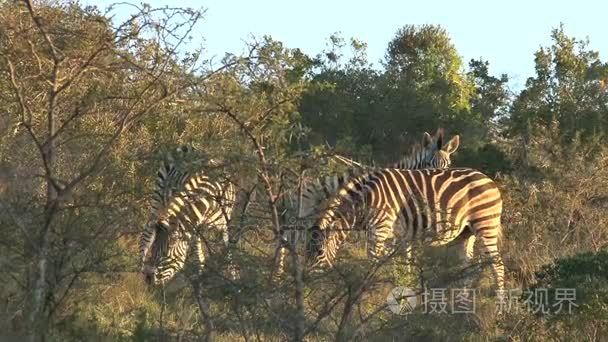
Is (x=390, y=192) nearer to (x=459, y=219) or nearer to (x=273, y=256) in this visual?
(x=459, y=219)

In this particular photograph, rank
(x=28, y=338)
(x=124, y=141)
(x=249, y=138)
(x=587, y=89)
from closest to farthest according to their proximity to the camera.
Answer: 1. (x=249, y=138)
2. (x=28, y=338)
3. (x=124, y=141)
4. (x=587, y=89)

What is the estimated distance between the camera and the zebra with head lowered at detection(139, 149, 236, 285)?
6352mm

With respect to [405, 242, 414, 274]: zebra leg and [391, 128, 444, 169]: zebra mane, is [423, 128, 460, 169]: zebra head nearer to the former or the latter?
[391, 128, 444, 169]: zebra mane

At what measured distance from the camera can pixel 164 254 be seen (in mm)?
9414

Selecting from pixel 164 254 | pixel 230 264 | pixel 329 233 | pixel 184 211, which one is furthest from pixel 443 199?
pixel 230 264

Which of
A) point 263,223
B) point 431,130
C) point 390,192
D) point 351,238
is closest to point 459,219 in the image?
point 390,192

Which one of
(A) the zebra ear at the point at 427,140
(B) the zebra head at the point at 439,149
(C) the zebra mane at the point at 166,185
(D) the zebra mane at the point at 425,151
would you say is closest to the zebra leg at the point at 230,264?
(C) the zebra mane at the point at 166,185

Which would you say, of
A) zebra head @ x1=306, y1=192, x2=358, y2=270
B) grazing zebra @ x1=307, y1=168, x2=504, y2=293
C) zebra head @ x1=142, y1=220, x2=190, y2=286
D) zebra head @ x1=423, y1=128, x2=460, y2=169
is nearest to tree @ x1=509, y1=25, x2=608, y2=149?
zebra head @ x1=423, y1=128, x2=460, y2=169

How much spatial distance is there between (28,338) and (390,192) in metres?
5.72

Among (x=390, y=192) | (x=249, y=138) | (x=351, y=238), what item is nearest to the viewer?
(x=249, y=138)

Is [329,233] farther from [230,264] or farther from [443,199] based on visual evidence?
[443,199]

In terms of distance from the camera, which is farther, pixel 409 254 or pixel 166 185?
pixel 166 185

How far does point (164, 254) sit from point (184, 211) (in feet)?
7.57

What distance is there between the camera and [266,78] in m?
6.02
